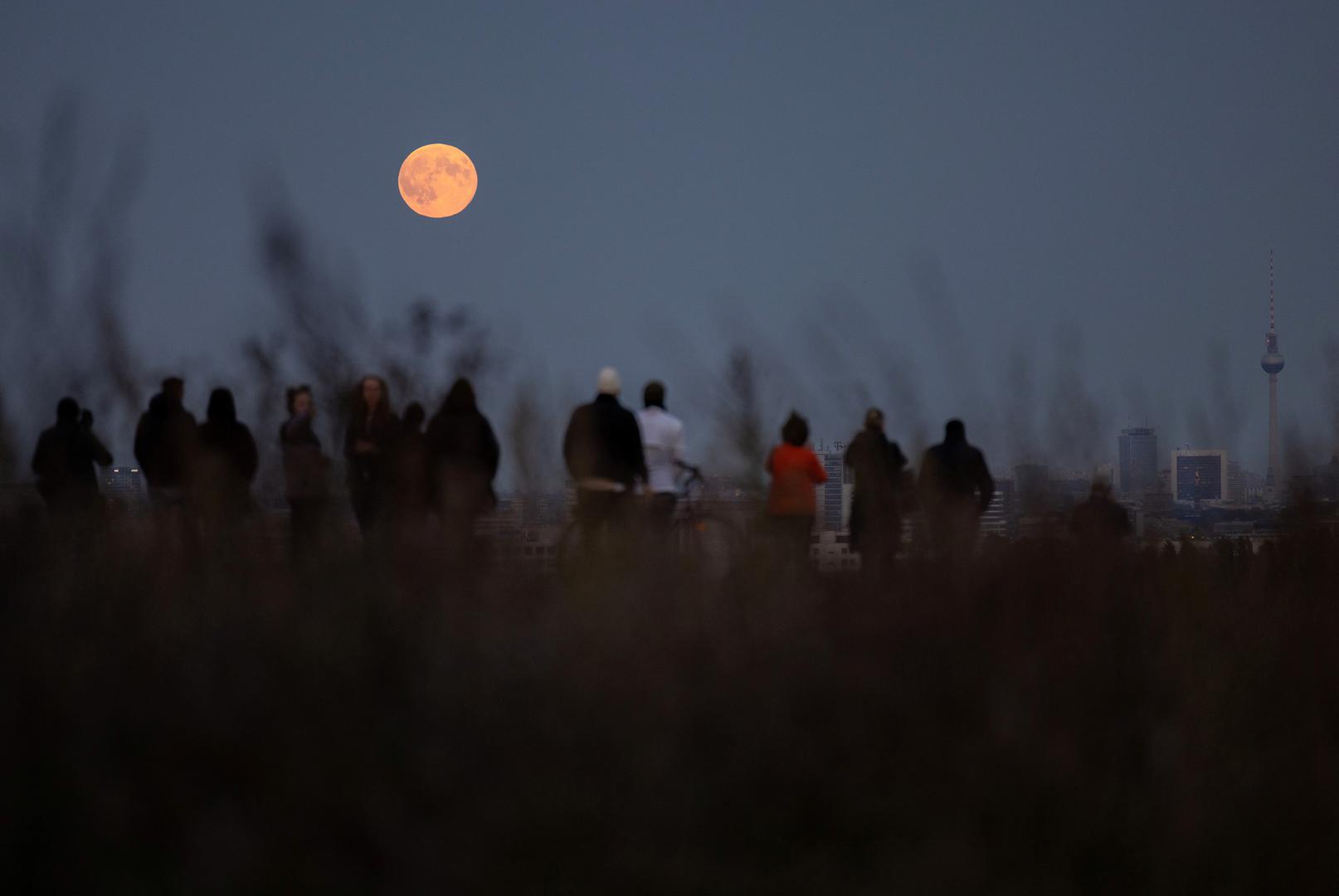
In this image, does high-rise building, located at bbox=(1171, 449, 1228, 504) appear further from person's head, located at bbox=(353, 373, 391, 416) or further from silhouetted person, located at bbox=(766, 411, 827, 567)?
person's head, located at bbox=(353, 373, 391, 416)

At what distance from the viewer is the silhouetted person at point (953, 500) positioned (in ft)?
19.0

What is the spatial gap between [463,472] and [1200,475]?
3.96 m

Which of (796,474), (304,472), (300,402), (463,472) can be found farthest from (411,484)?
(796,474)

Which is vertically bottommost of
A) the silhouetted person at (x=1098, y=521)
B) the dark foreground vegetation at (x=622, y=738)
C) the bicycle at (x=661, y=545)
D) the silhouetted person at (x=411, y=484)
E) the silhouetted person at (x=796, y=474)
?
the dark foreground vegetation at (x=622, y=738)

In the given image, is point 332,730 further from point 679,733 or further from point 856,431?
point 856,431

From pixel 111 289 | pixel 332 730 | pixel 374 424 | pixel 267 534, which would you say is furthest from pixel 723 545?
pixel 374 424

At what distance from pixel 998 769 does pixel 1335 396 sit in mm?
5203

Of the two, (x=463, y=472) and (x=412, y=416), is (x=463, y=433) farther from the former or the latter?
(x=463, y=472)

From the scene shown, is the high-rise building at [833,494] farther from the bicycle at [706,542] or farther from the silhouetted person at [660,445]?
the bicycle at [706,542]

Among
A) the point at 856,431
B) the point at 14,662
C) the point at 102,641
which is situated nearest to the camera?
the point at 14,662

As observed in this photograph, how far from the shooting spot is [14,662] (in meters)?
3.88

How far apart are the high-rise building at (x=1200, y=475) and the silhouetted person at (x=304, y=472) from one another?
166 inches

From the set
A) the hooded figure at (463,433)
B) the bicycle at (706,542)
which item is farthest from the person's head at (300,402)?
the bicycle at (706,542)

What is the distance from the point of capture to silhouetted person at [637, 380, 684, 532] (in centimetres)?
1010
